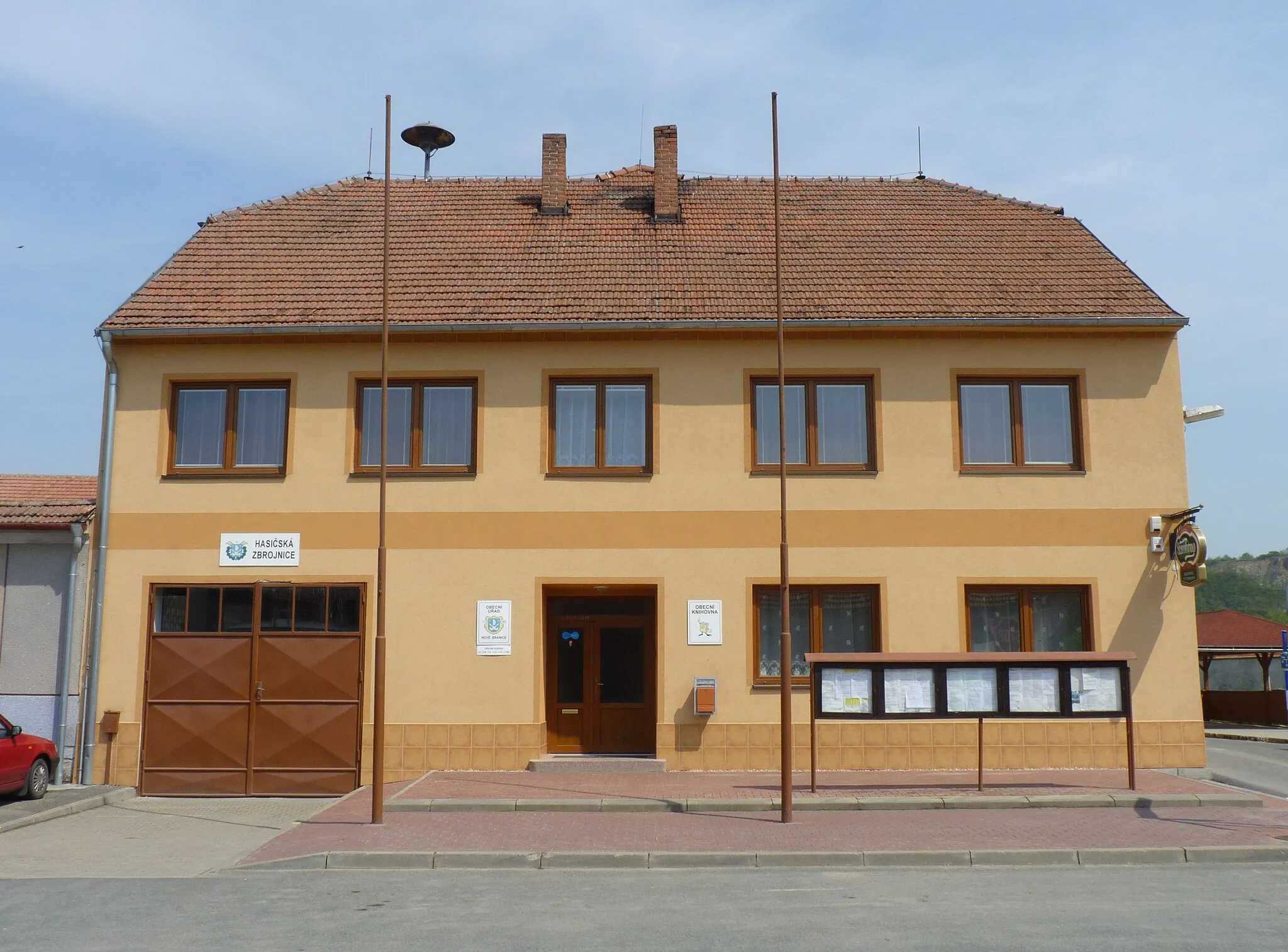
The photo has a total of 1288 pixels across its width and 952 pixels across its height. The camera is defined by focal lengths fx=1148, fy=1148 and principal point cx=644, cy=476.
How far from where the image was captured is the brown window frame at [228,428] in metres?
16.7

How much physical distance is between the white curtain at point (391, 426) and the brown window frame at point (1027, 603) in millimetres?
8419

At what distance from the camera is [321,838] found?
472 inches

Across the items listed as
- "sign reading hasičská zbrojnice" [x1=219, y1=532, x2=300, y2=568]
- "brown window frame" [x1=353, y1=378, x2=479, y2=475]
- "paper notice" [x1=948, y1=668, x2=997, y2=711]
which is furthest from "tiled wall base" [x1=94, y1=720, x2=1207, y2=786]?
"brown window frame" [x1=353, y1=378, x2=479, y2=475]

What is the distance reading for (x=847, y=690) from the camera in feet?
46.6

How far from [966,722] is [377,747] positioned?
8261mm

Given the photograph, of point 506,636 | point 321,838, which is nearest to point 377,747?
point 321,838

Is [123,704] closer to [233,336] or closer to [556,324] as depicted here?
[233,336]

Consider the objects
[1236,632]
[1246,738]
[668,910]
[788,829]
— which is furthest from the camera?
[1236,632]

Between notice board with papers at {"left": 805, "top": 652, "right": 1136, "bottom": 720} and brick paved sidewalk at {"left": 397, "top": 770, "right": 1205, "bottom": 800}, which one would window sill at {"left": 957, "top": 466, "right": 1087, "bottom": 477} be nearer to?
notice board with papers at {"left": 805, "top": 652, "right": 1136, "bottom": 720}

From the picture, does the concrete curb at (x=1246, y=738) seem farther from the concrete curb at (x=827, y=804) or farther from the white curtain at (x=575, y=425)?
the white curtain at (x=575, y=425)

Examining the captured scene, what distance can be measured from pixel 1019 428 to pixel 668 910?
407 inches

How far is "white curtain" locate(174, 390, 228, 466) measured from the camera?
16.9 metres

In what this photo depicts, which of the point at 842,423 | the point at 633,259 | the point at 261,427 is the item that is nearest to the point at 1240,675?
the point at 842,423

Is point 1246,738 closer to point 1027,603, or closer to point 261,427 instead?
point 1027,603
